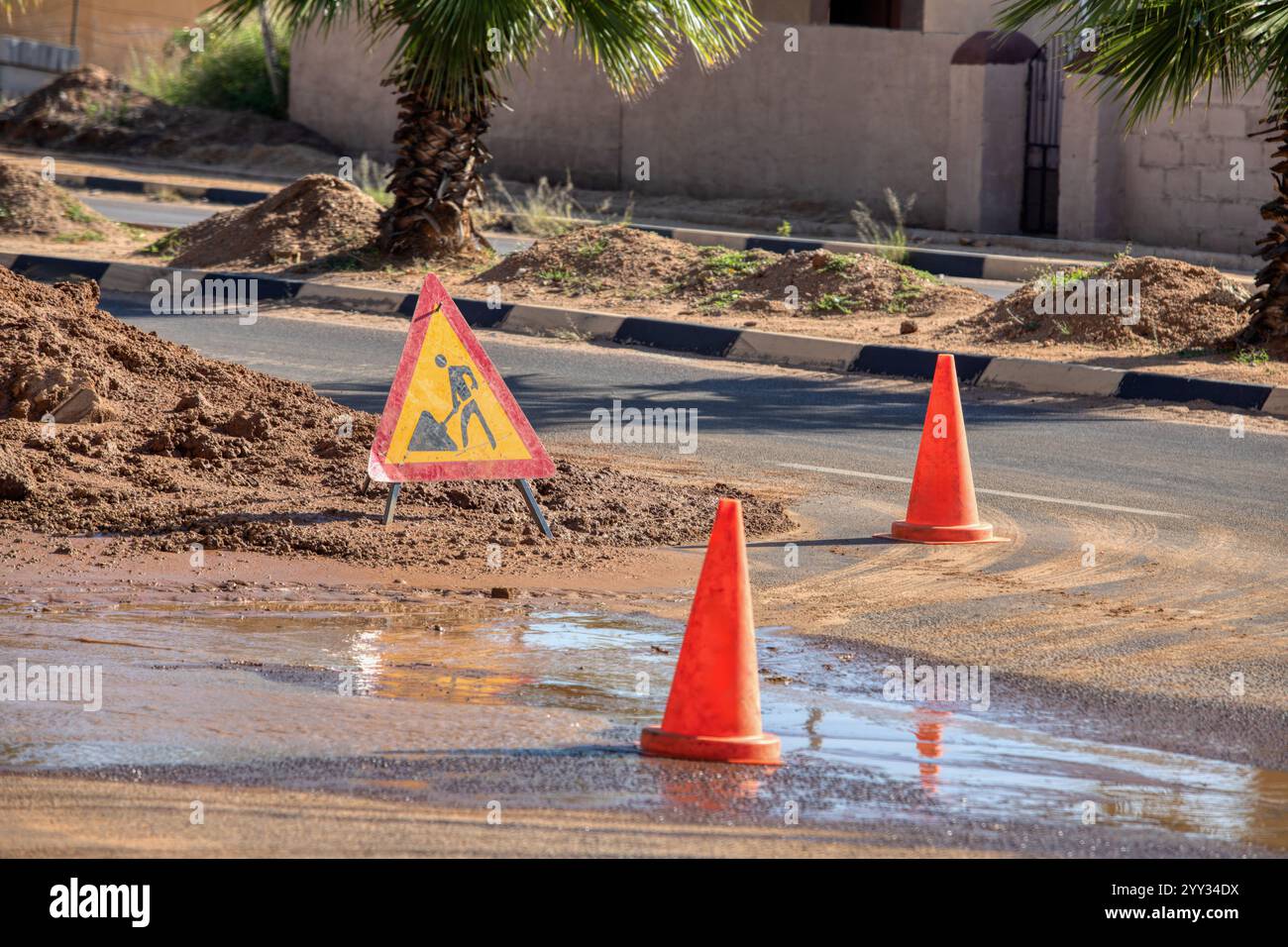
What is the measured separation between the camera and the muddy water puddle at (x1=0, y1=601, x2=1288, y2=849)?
4.65 metres

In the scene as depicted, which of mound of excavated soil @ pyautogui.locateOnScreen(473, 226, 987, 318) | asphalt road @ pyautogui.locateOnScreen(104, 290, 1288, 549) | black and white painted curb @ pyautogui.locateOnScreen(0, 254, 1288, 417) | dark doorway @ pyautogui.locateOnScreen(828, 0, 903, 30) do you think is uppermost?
dark doorway @ pyautogui.locateOnScreen(828, 0, 903, 30)

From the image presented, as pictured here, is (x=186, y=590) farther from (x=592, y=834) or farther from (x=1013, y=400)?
(x=1013, y=400)

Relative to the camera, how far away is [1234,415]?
11.2m

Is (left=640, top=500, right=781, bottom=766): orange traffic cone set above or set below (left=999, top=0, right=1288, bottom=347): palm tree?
below

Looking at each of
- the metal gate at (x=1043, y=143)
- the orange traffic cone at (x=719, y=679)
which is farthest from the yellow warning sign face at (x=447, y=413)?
the metal gate at (x=1043, y=143)

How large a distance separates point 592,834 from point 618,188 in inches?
870

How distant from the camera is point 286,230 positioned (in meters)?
17.0

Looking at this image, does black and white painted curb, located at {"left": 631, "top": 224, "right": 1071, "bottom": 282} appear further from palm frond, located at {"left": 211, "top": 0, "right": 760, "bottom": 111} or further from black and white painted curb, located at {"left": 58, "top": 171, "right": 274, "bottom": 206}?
black and white painted curb, located at {"left": 58, "top": 171, "right": 274, "bottom": 206}

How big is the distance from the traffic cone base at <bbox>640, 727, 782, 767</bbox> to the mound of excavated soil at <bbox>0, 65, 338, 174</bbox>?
79.2 ft

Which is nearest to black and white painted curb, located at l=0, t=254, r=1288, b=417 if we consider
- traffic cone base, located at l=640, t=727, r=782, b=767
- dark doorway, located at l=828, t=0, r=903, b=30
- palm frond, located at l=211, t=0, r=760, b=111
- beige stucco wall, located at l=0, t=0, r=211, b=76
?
palm frond, located at l=211, t=0, r=760, b=111

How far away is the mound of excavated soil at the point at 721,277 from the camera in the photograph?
572 inches
